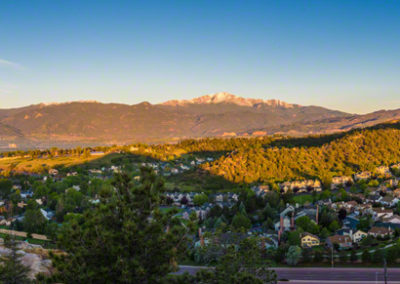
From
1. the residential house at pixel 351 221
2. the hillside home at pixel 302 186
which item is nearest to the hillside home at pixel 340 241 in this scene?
the residential house at pixel 351 221

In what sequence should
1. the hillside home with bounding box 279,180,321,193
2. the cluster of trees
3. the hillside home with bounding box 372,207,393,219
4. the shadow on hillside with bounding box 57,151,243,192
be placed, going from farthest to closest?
the cluster of trees, the shadow on hillside with bounding box 57,151,243,192, the hillside home with bounding box 279,180,321,193, the hillside home with bounding box 372,207,393,219

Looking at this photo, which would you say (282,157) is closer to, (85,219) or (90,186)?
(90,186)

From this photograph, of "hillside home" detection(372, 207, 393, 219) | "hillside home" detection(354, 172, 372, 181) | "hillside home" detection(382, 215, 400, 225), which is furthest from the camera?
"hillside home" detection(354, 172, 372, 181)

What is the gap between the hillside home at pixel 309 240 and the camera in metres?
32.0

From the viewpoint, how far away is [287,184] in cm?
6506

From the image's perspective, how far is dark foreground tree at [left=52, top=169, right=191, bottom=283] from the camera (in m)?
8.61

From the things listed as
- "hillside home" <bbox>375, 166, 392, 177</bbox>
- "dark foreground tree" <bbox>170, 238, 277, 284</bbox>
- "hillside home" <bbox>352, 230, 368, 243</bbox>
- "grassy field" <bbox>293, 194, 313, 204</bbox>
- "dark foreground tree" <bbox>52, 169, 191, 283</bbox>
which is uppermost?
"dark foreground tree" <bbox>52, 169, 191, 283</bbox>

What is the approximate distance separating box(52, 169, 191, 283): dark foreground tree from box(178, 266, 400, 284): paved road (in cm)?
1618

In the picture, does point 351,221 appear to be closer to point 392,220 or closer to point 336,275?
point 392,220

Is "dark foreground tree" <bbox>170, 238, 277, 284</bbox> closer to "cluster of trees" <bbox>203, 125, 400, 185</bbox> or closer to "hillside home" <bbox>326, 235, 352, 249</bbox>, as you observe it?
"hillside home" <bbox>326, 235, 352, 249</bbox>

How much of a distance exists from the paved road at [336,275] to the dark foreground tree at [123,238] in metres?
16.2

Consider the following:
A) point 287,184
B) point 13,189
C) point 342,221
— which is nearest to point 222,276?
point 342,221

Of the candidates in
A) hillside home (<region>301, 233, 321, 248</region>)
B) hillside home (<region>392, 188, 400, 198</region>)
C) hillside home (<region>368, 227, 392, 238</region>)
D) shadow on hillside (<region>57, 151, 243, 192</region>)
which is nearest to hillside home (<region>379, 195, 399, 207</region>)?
hillside home (<region>392, 188, 400, 198</region>)

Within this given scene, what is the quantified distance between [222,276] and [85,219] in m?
4.27
